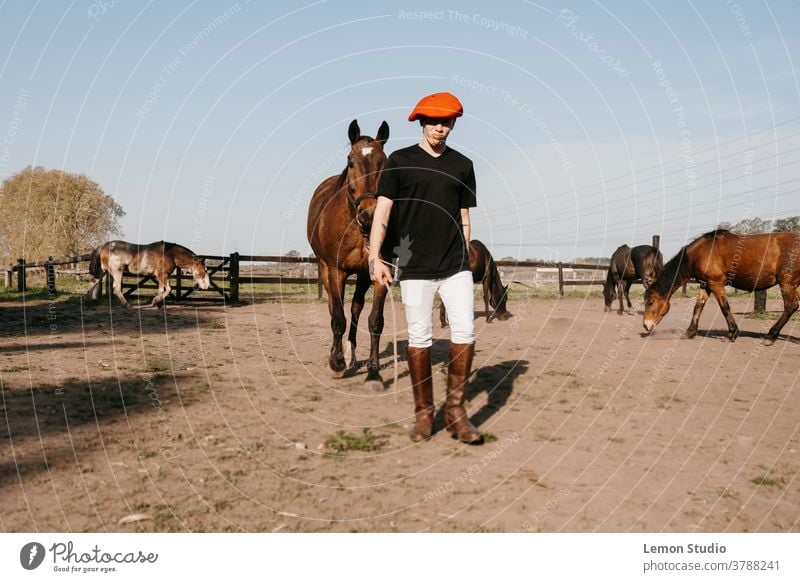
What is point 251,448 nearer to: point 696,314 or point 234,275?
point 696,314

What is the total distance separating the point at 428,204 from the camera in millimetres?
5102

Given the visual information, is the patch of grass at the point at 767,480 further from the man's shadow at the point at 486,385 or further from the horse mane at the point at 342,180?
the horse mane at the point at 342,180

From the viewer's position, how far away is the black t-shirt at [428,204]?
16.6ft

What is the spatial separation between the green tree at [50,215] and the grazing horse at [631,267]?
137 ft

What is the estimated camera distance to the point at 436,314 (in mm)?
18188

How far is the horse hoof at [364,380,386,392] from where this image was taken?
7.21m

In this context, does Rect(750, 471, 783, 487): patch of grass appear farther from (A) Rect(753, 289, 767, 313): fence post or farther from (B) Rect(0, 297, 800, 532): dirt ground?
(A) Rect(753, 289, 767, 313): fence post

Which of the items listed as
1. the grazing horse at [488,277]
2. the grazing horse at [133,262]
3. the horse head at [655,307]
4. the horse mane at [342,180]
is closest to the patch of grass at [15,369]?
the horse mane at [342,180]

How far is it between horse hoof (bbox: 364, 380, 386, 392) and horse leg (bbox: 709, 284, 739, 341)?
8119mm

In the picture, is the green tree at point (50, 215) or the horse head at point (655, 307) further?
the green tree at point (50, 215)

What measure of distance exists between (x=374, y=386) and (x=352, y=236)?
6.09 ft

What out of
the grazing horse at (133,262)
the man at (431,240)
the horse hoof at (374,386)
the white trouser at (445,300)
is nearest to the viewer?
the man at (431,240)

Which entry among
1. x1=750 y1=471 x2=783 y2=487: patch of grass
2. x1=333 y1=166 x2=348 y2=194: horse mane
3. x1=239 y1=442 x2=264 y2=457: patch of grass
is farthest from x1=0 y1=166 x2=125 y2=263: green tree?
x1=750 y1=471 x2=783 y2=487: patch of grass
